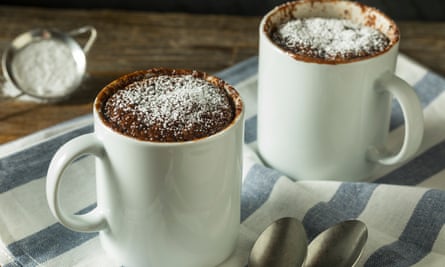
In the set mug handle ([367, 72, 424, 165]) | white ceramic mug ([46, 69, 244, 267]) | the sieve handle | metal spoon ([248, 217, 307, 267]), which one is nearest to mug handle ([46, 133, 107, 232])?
white ceramic mug ([46, 69, 244, 267])

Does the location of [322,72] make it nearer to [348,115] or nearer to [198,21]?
[348,115]

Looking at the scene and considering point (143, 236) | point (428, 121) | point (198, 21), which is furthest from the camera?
point (198, 21)

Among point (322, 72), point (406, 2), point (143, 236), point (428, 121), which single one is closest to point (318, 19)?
point (322, 72)

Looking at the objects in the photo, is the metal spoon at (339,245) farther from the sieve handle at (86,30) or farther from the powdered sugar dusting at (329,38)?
the sieve handle at (86,30)

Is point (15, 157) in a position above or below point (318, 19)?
below

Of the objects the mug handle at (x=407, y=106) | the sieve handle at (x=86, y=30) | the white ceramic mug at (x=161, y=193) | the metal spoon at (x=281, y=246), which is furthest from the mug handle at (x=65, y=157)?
the sieve handle at (x=86, y=30)

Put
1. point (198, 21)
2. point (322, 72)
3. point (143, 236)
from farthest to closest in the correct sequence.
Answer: point (198, 21) → point (322, 72) → point (143, 236)
